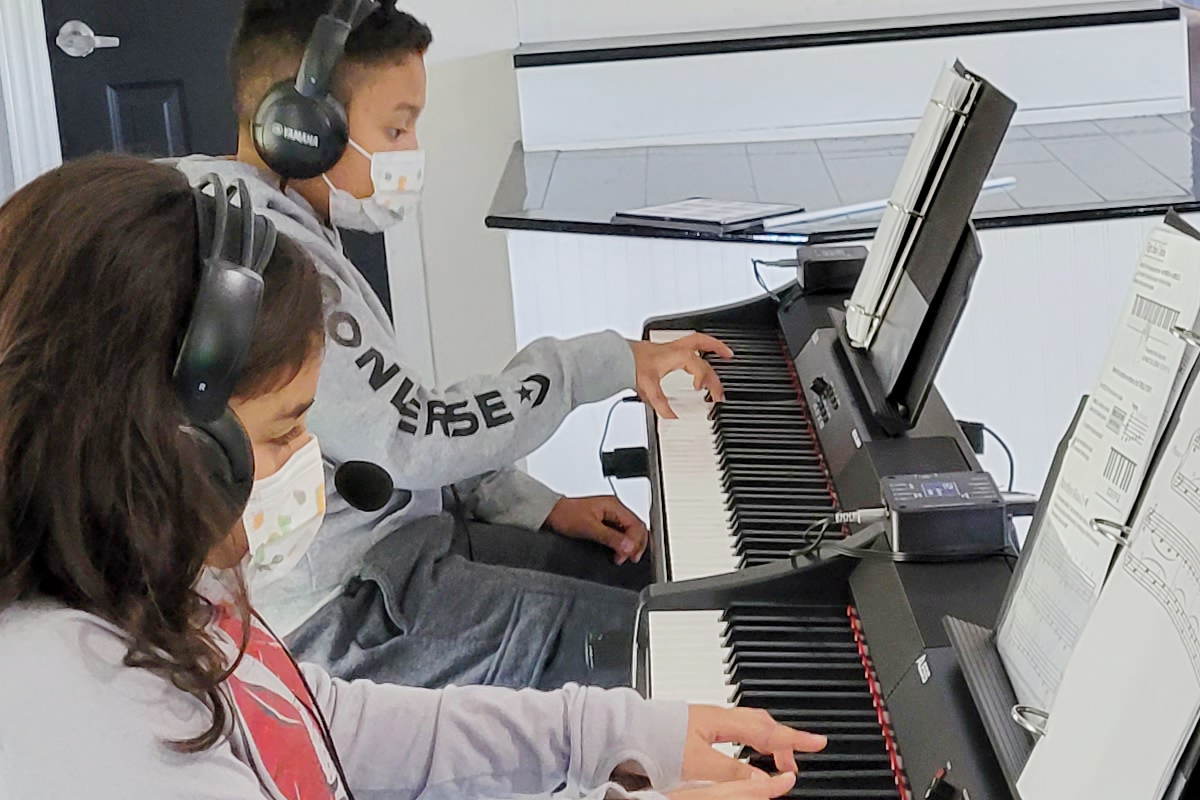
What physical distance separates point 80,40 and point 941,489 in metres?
2.62

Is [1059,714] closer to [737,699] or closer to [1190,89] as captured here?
[737,699]

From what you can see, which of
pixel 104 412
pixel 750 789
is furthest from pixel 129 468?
pixel 750 789

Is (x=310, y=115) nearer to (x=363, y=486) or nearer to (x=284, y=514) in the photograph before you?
(x=363, y=486)

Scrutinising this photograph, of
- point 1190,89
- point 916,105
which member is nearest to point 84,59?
point 916,105

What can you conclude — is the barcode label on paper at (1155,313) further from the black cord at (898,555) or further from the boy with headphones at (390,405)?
the boy with headphones at (390,405)

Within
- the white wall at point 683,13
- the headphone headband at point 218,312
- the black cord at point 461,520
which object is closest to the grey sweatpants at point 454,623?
the black cord at point 461,520

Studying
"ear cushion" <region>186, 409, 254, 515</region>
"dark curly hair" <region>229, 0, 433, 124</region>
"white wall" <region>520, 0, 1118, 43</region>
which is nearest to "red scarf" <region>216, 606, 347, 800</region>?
"ear cushion" <region>186, 409, 254, 515</region>

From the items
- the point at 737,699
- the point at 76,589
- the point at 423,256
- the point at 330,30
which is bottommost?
the point at 423,256

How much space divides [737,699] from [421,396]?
0.65 metres

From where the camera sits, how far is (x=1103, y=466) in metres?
0.84

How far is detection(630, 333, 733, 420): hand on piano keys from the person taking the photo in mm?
1756

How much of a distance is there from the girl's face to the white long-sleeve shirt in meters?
0.08

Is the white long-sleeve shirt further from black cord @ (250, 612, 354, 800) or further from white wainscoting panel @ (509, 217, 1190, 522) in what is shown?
white wainscoting panel @ (509, 217, 1190, 522)

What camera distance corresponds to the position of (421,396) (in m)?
1.64
